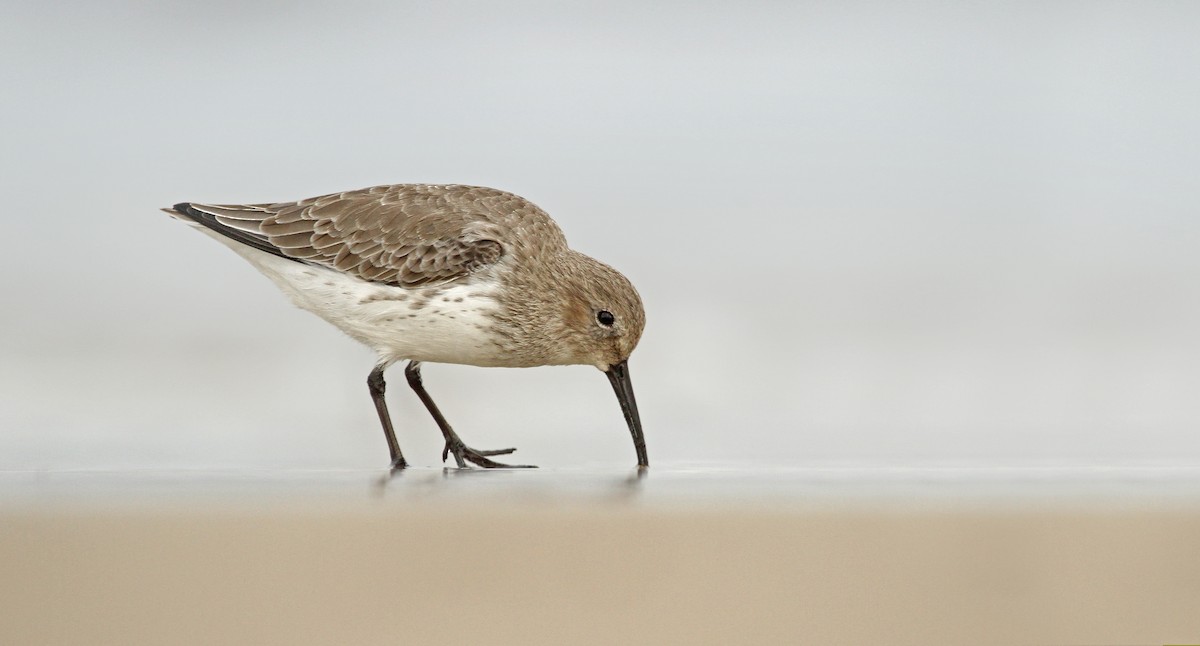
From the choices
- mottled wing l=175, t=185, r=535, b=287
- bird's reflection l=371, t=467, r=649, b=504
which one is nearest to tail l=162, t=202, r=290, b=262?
mottled wing l=175, t=185, r=535, b=287

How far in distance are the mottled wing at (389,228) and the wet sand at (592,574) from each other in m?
1.43

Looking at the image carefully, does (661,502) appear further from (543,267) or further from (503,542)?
(543,267)

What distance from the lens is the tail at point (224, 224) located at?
2.44m

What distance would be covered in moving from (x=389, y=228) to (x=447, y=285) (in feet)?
0.66

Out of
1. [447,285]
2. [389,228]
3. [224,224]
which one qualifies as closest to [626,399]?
[447,285]

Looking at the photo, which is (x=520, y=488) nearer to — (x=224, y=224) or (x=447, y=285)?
(x=447, y=285)

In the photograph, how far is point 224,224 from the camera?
246 cm

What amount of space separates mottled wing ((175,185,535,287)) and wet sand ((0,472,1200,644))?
4.68 feet

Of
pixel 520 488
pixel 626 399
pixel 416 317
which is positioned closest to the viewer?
pixel 520 488

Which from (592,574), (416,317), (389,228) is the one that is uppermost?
(389,228)

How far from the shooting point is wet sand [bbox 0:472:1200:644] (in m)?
0.86

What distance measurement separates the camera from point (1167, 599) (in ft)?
2.85

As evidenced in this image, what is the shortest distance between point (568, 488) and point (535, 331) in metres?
1.16

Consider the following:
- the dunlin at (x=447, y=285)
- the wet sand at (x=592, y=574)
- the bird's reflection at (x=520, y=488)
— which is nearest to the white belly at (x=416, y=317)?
the dunlin at (x=447, y=285)
